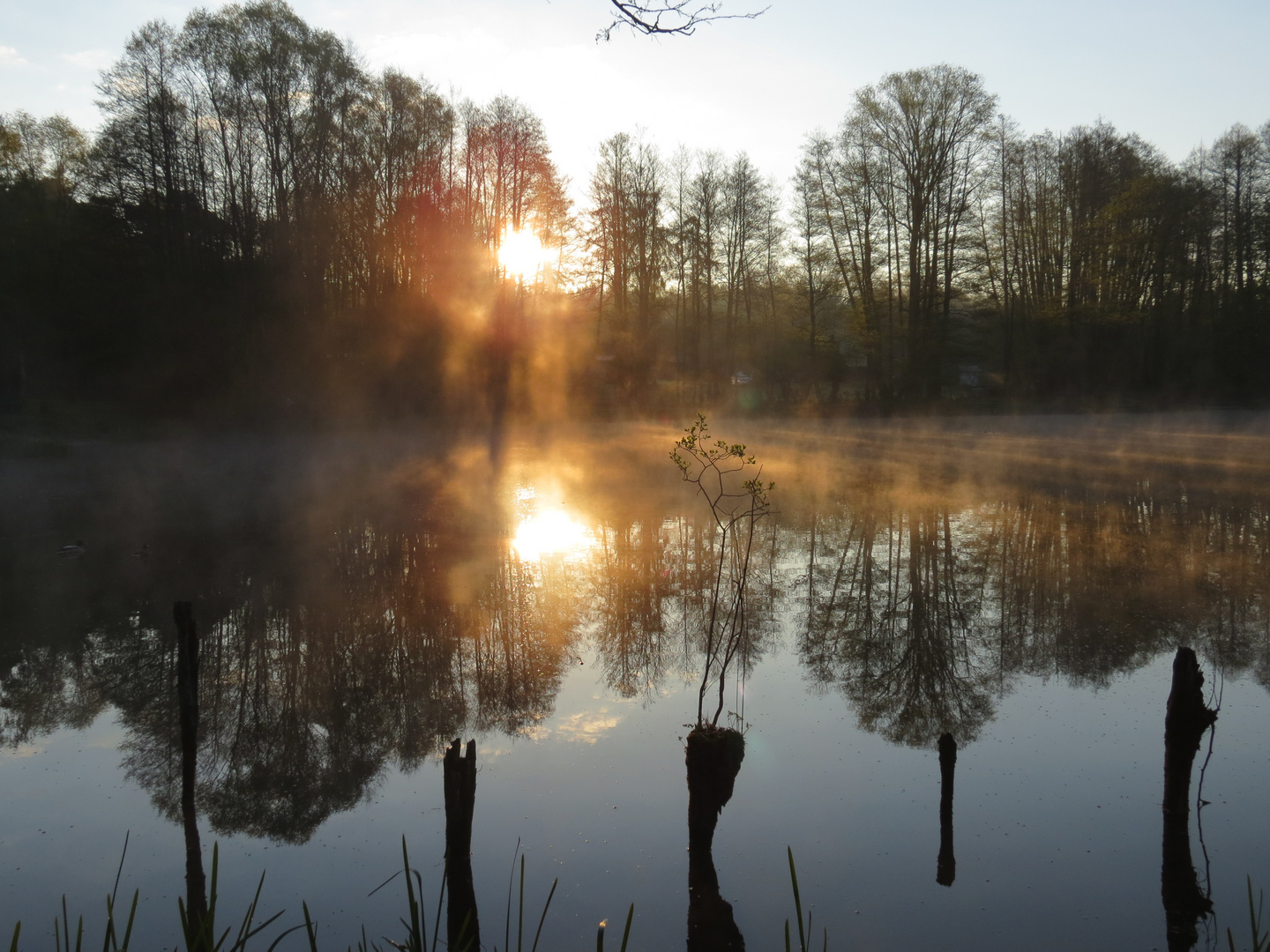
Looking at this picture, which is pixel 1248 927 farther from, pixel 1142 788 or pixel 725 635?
pixel 725 635

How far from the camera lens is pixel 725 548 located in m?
11.5

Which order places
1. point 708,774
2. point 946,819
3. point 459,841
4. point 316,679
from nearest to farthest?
1. point 459,841
2. point 708,774
3. point 946,819
4. point 316,679

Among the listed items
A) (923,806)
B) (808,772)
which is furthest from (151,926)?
(923,806)

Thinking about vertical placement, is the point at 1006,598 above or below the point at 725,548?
above

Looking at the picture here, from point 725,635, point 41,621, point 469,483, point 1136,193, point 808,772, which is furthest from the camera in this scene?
point 1136,193

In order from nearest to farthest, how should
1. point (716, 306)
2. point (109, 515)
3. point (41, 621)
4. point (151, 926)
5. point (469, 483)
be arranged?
point (151, 926), point (41, 621), point (109, 515), point (469, 483), point (716, 306)

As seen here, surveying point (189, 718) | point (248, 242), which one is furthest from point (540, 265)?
point (189, 718)

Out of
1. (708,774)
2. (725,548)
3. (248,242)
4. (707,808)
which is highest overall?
(248,242)

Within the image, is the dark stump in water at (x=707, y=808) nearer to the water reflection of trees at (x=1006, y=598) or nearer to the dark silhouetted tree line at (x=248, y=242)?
the water reflection of trees at (x=1006, y=598)

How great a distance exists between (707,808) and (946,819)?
3.59 ft

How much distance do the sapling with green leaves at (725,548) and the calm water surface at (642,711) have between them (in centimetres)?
23

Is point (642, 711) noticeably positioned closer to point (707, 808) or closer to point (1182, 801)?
point (707, 808)

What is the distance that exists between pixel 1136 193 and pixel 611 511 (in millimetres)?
26404

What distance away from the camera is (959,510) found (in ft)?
40.2
